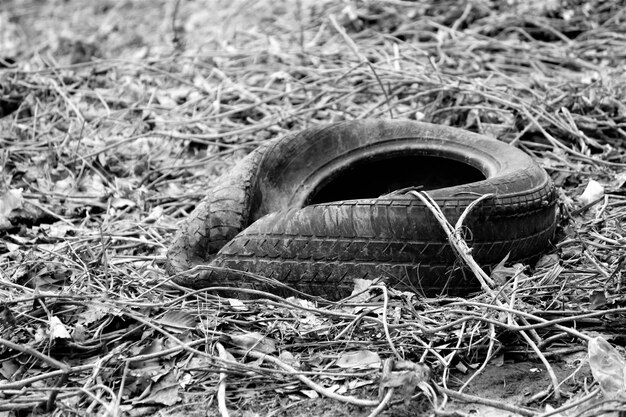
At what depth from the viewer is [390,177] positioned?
4.70m

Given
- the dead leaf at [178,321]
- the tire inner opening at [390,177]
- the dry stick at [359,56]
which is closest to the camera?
the dead leaf at [178,321]

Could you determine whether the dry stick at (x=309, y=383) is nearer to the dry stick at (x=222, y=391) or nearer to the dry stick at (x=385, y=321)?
the dry stick at (x=222, y=391)

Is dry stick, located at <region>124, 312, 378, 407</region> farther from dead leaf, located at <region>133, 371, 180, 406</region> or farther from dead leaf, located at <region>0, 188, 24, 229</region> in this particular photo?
dead leaf, located at <region>0, 188, 24, 229</region>

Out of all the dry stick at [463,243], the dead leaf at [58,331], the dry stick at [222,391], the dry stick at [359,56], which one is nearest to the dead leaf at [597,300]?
the dry stick at [463,243]

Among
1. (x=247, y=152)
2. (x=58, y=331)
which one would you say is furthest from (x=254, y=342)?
(x=247, y=152)

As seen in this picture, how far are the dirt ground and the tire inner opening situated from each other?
60 cm

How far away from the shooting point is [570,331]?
3326 mm

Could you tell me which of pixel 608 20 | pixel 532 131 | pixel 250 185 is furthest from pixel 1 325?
pixel 608 20

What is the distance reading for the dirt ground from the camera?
323 centimetres

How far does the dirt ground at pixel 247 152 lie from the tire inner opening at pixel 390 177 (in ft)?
1.96

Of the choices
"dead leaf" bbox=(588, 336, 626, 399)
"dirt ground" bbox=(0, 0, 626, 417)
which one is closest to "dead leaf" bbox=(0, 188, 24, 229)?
"dirt ground" bbox=(0, 0, 626, 417)

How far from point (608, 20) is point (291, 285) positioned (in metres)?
4.74

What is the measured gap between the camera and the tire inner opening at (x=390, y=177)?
460 centimetres

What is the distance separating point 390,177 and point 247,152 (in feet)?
4.94
